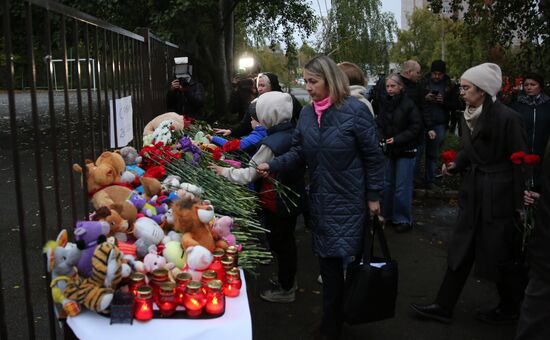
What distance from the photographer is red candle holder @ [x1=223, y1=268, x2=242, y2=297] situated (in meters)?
2.25

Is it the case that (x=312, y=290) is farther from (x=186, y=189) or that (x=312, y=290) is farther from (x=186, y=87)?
(x=186, y=87)

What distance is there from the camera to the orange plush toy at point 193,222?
2387 mm

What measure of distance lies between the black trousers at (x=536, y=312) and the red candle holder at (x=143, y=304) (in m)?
1.80

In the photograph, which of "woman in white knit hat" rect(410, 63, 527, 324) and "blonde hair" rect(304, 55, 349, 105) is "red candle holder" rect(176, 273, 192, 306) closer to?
"blonde hair" rect(304, 55, 349, 105)

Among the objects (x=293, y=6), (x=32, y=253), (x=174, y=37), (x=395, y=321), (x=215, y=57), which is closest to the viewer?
(x=395, y=321)

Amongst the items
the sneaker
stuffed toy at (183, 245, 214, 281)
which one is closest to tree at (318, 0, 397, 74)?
the sneaker

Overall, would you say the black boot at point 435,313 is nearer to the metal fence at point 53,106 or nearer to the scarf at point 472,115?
the scarf at point 472,115

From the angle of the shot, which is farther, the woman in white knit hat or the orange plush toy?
the woman in white knit hat

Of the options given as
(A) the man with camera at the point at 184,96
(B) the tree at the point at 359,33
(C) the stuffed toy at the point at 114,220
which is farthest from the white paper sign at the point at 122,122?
(B) the tree at the point at 359,33

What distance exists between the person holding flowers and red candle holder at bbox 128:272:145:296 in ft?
5.46

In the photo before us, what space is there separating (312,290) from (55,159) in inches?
115

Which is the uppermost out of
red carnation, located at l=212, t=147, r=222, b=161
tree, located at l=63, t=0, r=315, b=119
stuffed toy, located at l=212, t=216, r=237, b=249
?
tree, located at l=63, t=0, r=315, b=119

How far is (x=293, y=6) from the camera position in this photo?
55.7 feet

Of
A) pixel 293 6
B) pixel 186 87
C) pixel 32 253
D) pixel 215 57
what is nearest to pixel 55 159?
pixel 32 253
